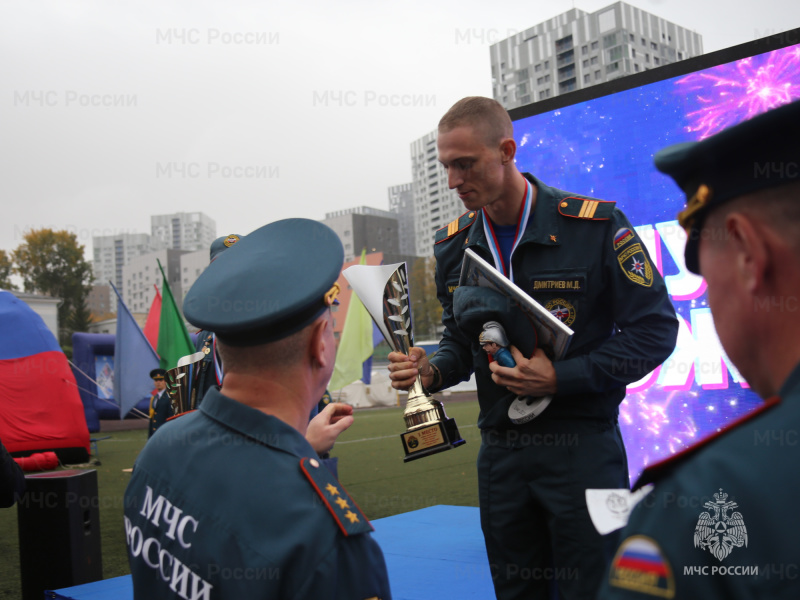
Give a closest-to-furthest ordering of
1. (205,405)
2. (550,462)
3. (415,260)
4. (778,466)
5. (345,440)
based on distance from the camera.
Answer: (778,466), (205,405), (550,462), (345,440), (415,260)

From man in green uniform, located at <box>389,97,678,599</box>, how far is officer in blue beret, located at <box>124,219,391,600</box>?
105 cm

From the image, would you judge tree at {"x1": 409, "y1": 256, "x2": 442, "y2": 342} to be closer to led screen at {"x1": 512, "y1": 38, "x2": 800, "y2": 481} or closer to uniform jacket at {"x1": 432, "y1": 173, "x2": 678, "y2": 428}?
led screen at {"x1": 512, "y1": 38, "x2": 800, "y2": 481}

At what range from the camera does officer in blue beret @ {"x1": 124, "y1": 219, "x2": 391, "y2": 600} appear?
1306 mm

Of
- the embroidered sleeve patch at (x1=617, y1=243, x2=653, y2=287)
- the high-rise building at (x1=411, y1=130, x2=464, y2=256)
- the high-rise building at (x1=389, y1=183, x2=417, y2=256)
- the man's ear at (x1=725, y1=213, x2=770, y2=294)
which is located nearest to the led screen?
the embroidered sleeve patch at (x1=617, y1=243, x2=653, y2=287)

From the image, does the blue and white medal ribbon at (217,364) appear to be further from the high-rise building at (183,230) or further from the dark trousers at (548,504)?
the high-rise building at (183,230)

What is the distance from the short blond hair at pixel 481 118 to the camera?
2711 mm

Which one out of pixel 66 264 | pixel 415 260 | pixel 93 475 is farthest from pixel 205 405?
pixel 415 260

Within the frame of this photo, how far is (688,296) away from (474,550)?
250cm

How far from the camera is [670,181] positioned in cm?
511

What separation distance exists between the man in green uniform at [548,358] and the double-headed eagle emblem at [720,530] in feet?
5.15

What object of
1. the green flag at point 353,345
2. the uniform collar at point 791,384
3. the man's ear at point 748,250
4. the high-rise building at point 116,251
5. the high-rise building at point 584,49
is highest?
the high-rise building at point 584,49

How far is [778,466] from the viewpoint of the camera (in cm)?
80

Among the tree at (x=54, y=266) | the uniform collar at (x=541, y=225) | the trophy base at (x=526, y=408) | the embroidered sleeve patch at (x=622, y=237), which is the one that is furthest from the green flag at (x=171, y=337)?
the tree at (x=54, y=266)

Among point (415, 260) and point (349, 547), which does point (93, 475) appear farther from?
point (415, 260)
